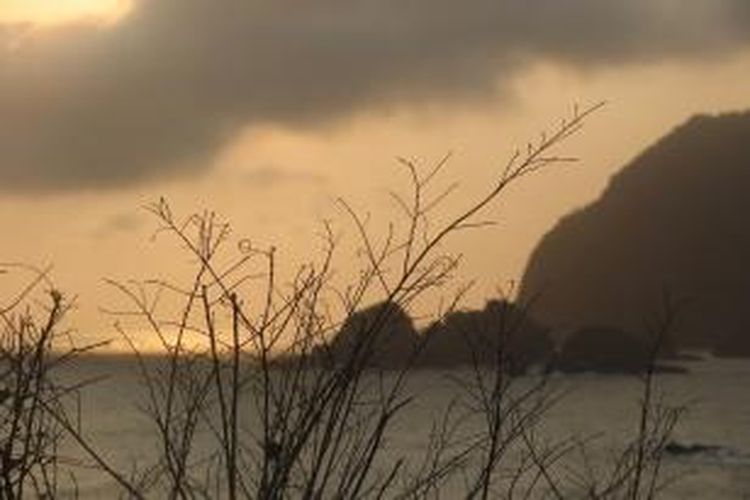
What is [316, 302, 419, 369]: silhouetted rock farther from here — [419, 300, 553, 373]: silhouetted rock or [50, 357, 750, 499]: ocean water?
[50, 357, 750, 499]: ocean water

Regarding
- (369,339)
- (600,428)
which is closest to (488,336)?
(369,339)

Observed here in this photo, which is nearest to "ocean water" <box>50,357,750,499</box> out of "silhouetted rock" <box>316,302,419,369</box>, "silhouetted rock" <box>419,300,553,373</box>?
"silhouetted rock" <box>419,300,553,373</box>

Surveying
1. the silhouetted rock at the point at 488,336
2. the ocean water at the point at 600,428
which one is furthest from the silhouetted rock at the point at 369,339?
the ocean water at the point at 600,428

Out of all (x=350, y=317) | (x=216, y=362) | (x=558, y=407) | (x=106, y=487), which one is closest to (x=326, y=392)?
(x=216, y=362)

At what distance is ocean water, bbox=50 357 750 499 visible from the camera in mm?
65938

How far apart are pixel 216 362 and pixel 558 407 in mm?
133271

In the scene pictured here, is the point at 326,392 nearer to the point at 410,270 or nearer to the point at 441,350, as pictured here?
the point at 410,270

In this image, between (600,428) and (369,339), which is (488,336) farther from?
(600,428)

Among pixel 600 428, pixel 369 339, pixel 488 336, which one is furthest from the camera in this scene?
pixel 600 428

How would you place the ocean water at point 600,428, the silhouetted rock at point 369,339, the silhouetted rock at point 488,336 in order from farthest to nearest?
the ocean water at point 600,428, the silhouetted rock at point 488,336, the silhouetted rock at point 369,339

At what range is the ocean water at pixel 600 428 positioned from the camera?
65.9 metres

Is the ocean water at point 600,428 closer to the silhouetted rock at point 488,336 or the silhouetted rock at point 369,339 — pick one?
the silhouetted rock at point 488,336

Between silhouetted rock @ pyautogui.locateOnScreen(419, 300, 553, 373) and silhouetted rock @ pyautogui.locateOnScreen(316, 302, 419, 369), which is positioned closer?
silhouetted rock @ pyautogui.locateOnScreen(316, 302, 419, 369)

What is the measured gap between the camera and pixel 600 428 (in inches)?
4099
